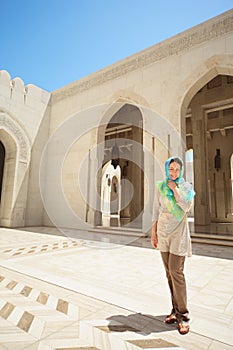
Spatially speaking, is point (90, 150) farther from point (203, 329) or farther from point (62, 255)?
point (203, 329)

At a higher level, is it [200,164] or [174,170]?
[200,164]

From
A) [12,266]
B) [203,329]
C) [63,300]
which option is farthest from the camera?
[12,266]

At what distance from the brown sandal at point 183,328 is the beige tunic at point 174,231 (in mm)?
527

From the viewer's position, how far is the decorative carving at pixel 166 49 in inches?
239

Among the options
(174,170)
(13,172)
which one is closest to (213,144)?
(13,172)

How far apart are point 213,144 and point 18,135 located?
38.0 ft

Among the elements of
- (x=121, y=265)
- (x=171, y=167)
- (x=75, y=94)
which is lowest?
(x=121, y=265)

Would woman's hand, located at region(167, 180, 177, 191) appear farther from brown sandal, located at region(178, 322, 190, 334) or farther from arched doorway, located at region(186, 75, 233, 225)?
arched doorway, located at region(186, 75, 233, 225)

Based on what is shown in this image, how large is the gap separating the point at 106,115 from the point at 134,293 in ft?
23.6

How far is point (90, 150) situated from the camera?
848 centimetres

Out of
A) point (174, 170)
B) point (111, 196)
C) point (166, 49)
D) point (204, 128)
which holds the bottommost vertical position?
point (174, 170)

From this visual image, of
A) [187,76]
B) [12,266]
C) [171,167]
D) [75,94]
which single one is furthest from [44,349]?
[75,94]

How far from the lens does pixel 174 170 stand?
5.92 feet

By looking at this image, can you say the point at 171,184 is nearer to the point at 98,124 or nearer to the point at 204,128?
the point at 98,124
